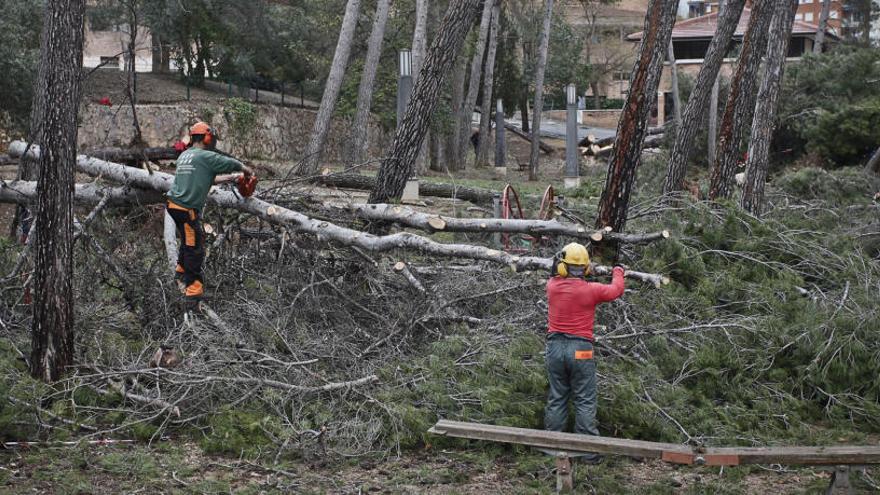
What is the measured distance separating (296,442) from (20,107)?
742 inches

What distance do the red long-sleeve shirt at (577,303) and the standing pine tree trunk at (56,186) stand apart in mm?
3707

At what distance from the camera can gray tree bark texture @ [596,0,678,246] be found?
11.1 m

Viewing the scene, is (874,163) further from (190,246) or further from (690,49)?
(690,49)

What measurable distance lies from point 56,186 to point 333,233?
2508mm

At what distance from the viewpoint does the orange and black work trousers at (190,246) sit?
9.26m

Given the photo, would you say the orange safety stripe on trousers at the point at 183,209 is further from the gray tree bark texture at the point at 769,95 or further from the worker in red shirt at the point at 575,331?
the gray tree bark texture at the point at 769,95

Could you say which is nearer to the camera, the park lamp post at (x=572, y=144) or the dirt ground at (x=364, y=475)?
the dirt ground at (x=364, y=475)

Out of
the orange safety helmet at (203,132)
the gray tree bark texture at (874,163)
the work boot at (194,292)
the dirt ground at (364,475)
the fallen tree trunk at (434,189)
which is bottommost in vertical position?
the dirt ground at (364,475)

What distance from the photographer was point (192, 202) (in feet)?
30.3

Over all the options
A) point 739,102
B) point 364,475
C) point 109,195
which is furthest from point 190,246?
point 739,102

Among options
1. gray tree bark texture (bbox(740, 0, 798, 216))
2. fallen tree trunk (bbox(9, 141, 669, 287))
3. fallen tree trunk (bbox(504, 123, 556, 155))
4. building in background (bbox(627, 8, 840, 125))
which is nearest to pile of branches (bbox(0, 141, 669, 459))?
fallen tree trunk (bbox(9, 141, 669, 287))

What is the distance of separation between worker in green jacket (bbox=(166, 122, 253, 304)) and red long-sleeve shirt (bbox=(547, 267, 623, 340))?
324 centimetres

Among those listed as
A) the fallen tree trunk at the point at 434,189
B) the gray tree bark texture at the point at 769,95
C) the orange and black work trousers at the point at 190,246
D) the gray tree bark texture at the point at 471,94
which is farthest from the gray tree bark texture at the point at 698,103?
the gray tree bark texture at the point at 471,94

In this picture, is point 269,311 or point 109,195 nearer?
point 269,311
